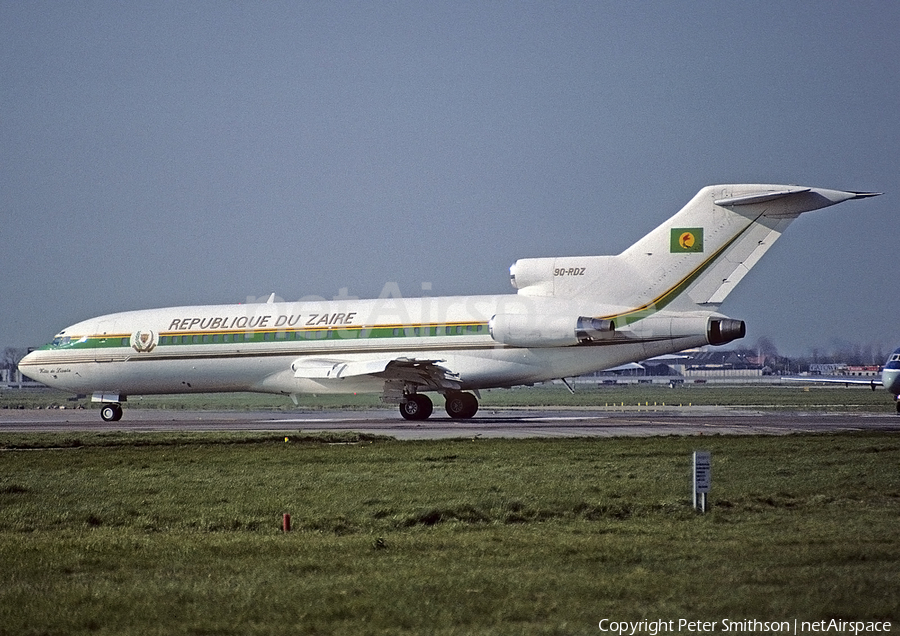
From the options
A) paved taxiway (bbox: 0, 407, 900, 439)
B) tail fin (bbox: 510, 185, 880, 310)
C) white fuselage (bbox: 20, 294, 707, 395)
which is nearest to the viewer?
paved taxiway (bbox: 0, 407, 900, 439)

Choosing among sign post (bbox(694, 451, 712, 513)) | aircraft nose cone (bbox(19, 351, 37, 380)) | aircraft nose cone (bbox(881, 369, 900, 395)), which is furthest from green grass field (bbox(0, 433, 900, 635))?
aircraft nose cone (bbox(881, 369, 900, 395))

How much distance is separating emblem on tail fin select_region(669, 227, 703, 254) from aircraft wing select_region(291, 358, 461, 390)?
808 centimetres

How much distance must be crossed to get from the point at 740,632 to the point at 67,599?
539 cm

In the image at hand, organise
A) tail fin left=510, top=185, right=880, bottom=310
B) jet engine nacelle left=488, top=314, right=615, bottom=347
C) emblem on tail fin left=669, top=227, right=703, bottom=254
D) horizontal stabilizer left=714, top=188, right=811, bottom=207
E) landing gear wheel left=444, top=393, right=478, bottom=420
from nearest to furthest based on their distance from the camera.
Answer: horizontal stabilizer left=714, top=188, right=811, bottom=207
tail fin left=510, top=185, right=880, bottom=310
emblem on tail fin left=669, top=227, right=703, bottom=254
jet engine nacelle left=488, top=314, right=615, bottom=347
landing gear wheel left=444, top=393, right=478, bottom=420

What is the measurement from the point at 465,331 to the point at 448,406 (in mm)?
3537

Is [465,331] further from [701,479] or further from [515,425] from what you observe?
[701,479]

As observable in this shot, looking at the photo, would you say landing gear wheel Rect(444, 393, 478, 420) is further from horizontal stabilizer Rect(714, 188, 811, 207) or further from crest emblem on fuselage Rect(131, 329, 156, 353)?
crest emblem on fuselage Rect(131, 329, 156, 353)

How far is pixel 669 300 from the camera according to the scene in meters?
30.7

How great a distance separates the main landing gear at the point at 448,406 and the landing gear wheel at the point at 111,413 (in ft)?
37.2

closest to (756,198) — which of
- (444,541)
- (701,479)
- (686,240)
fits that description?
(686,240)

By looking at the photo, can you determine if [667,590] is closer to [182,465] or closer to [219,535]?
[219,535]

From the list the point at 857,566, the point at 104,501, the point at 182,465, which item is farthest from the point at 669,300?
the point at 857,566

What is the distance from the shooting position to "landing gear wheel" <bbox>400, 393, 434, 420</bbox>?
34.7 meters

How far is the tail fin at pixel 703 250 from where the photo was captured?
2958 cm
